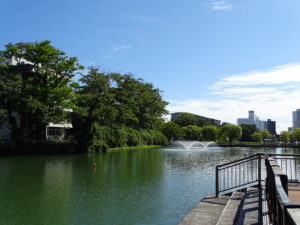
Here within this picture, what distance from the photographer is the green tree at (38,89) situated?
3491 centimetres

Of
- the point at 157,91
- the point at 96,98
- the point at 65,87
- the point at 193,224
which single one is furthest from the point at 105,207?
the point at 157,91

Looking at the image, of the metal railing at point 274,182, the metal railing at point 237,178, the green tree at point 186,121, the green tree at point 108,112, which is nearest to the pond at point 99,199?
the metal railing at point 237,178

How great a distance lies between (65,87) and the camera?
36.4 m

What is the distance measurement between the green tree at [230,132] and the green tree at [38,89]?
61602 mm

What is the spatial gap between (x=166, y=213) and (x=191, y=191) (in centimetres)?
384

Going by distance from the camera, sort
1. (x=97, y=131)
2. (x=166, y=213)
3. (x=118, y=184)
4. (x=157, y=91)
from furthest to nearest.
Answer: (x=157, y=91) < (x=97, y=131) < (x=118, y=184) < (x=166, y=213)

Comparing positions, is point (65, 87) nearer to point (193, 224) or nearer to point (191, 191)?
point (191, 191)

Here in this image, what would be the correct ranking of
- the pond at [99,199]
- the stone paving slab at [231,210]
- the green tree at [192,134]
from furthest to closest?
the green tree at [192,134], the pond at [99,199], the stone paving slab at [231,210]

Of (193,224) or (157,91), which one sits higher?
(157,91)

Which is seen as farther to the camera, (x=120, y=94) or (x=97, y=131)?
(x=120, y=94)

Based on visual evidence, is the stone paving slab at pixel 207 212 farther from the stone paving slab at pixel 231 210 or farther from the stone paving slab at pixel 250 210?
the stone paving slab at pixel 250 210

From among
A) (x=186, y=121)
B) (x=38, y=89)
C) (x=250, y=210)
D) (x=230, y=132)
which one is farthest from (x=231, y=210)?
(x=186, y=121)

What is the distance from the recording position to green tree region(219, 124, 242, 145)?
88.4 metres

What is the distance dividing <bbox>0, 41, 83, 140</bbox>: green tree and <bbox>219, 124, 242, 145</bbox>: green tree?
6160 centimetres
